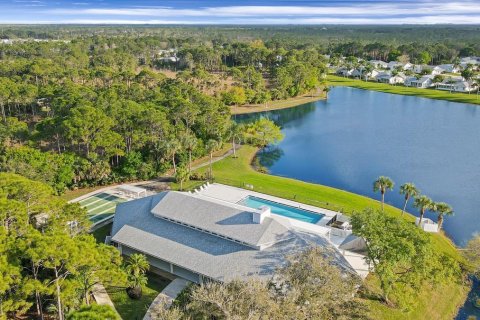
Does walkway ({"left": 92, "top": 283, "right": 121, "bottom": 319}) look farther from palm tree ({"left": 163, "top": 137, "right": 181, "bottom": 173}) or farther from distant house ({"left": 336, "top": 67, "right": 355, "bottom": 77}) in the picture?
distant house ({"left": 336, "top": 67, "right": 355, "bottom": 77})

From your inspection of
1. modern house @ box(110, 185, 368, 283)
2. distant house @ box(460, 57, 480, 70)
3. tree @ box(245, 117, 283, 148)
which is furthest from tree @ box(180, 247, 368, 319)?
distant house @ box(460, 57, 480, 70)

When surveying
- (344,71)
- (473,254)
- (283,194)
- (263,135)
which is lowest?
(473,254)

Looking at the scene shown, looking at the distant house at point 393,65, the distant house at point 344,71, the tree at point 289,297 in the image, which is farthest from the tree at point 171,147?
the distant house at point 393,65

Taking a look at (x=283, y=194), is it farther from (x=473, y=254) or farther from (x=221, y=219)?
(x=473, y=254)

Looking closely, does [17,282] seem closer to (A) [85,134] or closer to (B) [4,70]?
(A) [85,134]

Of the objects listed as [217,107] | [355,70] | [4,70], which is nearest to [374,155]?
[217,107]

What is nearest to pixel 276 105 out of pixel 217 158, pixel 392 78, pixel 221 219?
pixel 217 158
